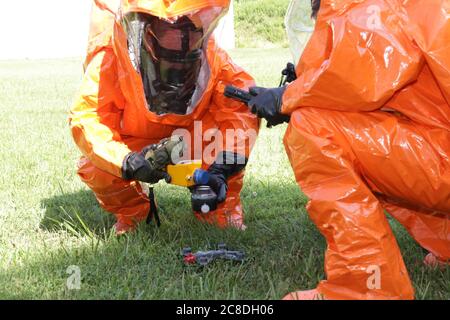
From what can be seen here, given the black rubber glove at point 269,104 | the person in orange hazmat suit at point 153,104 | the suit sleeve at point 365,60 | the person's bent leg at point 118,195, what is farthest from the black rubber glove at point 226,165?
the suit sleeve at point 365,60

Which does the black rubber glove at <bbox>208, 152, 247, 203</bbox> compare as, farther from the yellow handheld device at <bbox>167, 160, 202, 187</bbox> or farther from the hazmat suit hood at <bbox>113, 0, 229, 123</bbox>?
the hazmat suit hood at <bbox>113, 0, 229, 123</bbox>

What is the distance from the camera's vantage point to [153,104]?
11.1ft

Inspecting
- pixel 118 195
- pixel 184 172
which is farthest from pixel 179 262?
pixel 118 195

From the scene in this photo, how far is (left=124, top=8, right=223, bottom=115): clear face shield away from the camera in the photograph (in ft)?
10.5

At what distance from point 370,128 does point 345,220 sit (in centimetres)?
36

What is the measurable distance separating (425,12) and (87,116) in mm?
1836

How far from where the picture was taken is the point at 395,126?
2.33 metres

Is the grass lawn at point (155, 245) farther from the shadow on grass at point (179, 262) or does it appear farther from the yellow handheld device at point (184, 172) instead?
the yellow handheld device at point (184, 172)

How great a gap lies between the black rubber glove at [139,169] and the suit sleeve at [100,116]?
0.14 feet

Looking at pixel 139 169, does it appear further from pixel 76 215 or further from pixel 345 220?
pixel 345 220

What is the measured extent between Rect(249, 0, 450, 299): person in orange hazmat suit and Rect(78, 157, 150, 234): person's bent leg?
1.34 meters

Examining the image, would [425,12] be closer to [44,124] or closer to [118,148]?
[118,148]

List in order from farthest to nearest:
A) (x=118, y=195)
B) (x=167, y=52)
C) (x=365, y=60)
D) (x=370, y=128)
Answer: (x=118, y=195), (x=167, y=52), (x=370, y=128), (x=365, y=60)
